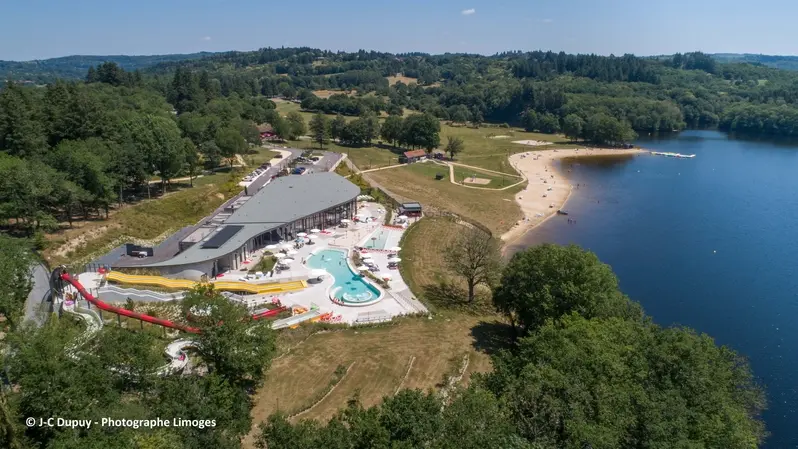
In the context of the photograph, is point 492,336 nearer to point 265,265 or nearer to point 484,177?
point 265,265

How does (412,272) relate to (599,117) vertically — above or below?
below

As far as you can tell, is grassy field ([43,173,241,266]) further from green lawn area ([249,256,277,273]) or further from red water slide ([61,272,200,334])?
green lawn area ([249,256,277,273])

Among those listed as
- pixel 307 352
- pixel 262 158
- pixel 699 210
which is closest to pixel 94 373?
pixel 307 352

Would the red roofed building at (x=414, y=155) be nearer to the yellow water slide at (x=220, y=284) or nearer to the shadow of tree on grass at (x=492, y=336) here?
the yellow water slide at (x=220, y=284)

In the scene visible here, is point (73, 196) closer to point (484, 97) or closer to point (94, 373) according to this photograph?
point (94, 373)

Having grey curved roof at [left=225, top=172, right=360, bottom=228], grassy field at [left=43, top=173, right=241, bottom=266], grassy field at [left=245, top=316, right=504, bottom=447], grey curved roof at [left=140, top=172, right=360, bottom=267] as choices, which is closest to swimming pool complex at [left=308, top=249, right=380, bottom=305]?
grassy field at [left=245, top=316, right=504, bottom=447]

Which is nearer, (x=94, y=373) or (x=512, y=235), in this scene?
(x=94, y=373)

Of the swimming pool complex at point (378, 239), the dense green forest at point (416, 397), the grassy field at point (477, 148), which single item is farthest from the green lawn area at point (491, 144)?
the dense green forest at point (416, 397)
